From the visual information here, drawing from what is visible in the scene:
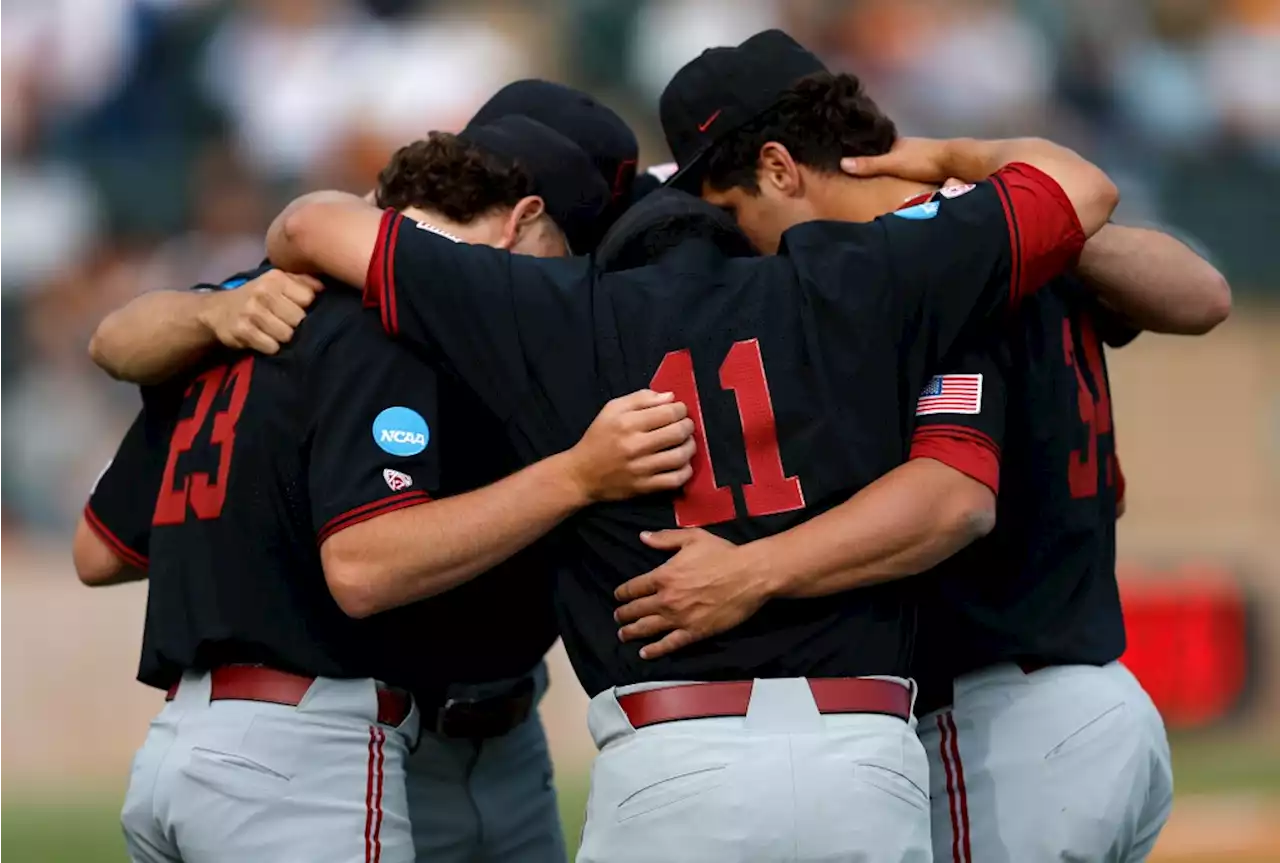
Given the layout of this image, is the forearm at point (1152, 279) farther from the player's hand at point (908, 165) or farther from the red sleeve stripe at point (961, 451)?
the red sleeve stripe at point (961, 451)

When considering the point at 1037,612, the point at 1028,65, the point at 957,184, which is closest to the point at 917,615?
the point at 1037,612

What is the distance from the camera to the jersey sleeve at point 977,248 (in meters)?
2.95

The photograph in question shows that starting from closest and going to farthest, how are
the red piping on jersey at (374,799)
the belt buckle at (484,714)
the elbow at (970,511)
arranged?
the elbow at (970,511)
the red piping on jersey at (374,799)
the belt buckle at (484,714)

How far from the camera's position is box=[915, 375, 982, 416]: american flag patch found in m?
3.02

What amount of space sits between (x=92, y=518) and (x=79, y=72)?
23.7ft

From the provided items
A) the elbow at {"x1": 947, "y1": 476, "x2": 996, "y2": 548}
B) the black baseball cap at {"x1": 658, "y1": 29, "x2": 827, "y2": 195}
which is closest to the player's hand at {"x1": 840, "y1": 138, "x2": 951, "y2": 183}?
the black baseball cap at {"x1": 658, "y1": 29, "x2": 827, "y2": 195}

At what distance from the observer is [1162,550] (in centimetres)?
1018

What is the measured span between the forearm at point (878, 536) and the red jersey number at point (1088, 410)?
1.54ft

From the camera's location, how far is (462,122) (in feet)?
34.0

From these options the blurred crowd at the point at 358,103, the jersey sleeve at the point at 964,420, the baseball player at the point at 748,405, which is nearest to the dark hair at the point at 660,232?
the baseball player at the point at 748,405

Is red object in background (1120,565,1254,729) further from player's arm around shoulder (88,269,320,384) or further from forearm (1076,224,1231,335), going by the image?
player's arm around shoulder (88,269,320,384)

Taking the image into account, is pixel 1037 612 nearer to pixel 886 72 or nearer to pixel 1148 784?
pixel 1148 784

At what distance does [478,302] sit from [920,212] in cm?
78

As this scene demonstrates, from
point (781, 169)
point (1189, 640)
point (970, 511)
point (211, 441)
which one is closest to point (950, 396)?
point (970, 511)
